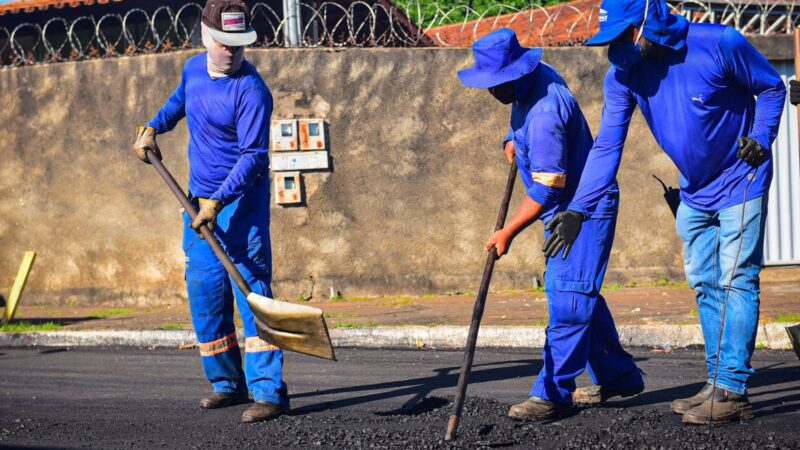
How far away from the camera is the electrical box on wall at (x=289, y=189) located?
11.0 m

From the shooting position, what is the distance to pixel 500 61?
202 inches

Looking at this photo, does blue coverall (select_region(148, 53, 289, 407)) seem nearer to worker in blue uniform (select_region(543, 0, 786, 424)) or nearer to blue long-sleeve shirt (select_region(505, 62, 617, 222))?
blue long-sleeve shirt (select_region(505, 62, 617, 222))

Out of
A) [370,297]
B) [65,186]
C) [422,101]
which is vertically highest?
[422,101]

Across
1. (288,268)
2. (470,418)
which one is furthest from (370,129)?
(470,418)

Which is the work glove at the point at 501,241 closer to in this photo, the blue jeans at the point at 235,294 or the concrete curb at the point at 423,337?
the blue jeans at the point at 235,294

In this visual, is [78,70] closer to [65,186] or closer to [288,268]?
[65,186]

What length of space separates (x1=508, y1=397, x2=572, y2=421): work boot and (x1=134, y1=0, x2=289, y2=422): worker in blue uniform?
1.25m

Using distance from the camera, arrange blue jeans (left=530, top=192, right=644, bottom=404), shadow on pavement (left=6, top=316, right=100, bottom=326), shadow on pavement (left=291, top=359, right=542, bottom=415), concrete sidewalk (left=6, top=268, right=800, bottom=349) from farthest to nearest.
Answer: shadow on pavement (left=6, top=316, right=100, bottom=326) → concrete sidewalk (left=6, top=268, right=800, bottom=349) → shadow on pavement (left=291, top=359, right=542, bottom=415) → blue jeans (left=530, top=192, right=644, bottom=404)

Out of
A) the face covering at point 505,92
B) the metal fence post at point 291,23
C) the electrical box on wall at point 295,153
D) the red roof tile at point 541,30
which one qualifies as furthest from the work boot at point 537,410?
the metal fence post at point 291,23

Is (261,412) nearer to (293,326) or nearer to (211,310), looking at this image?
(293,326)

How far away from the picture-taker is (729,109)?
5.11 m

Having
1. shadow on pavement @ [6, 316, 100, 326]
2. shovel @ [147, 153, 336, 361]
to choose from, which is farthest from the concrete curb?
shovel @ [147, 153, 336, 361]

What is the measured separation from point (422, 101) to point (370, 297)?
Result: 2009 mm

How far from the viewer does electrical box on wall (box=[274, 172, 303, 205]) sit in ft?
36.2
